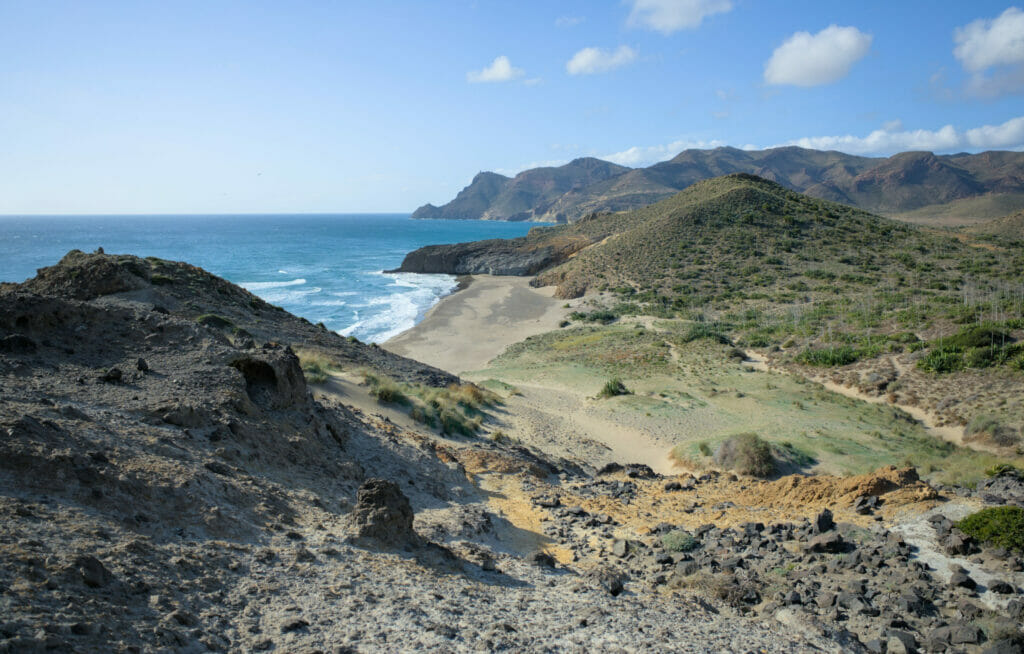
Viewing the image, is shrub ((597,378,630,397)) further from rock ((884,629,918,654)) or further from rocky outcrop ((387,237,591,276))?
rocky outcrop ((387,237,591,276))

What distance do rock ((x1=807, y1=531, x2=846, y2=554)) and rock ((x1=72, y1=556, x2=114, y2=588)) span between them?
27.1 ft

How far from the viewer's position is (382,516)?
7.08 m

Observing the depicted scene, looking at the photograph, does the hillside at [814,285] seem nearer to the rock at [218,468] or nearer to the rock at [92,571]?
the rock at [218,468]

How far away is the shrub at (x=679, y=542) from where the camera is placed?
878 cm

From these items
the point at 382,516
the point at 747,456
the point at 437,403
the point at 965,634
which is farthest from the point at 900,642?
the point at 437,403

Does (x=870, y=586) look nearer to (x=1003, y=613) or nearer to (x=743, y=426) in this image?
(x=1003, y=613)

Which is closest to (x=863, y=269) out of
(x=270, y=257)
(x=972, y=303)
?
(x=972, y=303)

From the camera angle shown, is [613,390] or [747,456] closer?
[747,456]

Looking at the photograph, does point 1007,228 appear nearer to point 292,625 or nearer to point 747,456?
point 747,456

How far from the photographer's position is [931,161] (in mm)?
192250

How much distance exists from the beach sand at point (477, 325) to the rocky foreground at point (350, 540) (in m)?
23.5

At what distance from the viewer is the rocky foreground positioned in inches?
198

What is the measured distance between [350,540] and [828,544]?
641 cm

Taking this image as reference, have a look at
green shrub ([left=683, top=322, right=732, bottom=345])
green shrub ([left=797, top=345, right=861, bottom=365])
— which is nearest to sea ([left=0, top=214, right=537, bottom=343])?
green shrub ([left=683, top=322, right=732, bottom=345])
